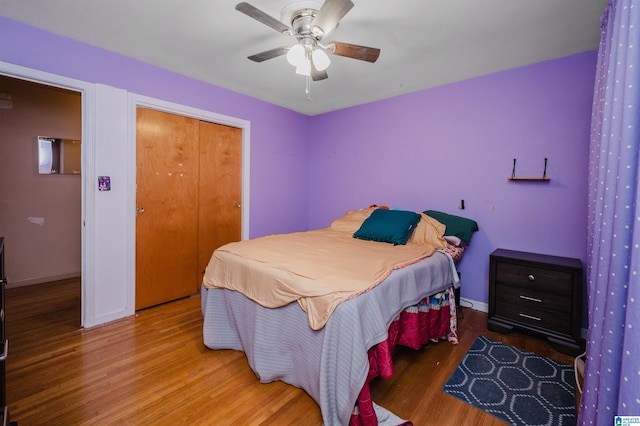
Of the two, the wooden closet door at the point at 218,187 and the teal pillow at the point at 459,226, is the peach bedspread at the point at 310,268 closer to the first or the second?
the teal pillow at the point at 459,226

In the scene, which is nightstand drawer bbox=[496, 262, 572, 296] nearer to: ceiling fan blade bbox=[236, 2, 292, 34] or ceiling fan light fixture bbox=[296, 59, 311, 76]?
ceiling fan light fixture bbox=[296, 59, 311, 76]

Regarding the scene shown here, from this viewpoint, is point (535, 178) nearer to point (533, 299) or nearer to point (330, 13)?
point (533, 299)

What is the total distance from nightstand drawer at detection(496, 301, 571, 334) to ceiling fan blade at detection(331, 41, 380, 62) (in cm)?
227

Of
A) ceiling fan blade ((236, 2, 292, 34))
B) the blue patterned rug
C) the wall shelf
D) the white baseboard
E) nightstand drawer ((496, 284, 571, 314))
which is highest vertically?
ceiling fan blade ((236, 2, 292, 34))

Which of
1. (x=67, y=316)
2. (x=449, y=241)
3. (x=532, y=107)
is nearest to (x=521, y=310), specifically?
(x=449, y=241)

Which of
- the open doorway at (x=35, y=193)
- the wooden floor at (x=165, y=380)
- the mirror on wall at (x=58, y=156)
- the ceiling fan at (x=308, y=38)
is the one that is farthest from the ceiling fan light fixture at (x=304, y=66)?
the mirror on wall at (x=58, y=156)

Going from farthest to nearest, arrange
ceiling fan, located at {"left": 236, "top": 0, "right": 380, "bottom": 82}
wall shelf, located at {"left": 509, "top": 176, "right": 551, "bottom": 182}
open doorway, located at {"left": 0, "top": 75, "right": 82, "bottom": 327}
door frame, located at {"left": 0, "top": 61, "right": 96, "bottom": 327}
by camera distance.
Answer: open doorway, located at {"left": 0, "top": 75, "right": 82, "bottom": 327} < wall shelf, located at {"left": 509, "top": 176, "right": 551, "bottom": 182} < door frame, located at {"left": 0, "top": 61, "right": 96, "bottom": 327} < ceiling fan, located at {"left": 236, "top": 0, "right": 380, "bottom": 82}

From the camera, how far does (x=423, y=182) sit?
3.28 meters

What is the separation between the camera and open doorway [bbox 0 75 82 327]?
128 inches

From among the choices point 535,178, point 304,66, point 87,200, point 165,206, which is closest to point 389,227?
point 535,178

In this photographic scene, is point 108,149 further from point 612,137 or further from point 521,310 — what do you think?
point 521,310

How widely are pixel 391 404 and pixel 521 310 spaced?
4.96 feet

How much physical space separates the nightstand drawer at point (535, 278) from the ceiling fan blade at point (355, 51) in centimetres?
201

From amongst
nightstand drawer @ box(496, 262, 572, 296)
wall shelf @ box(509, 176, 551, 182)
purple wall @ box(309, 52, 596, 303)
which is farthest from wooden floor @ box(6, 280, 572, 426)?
wall shelf @ box(509, 176, 551, 182)
